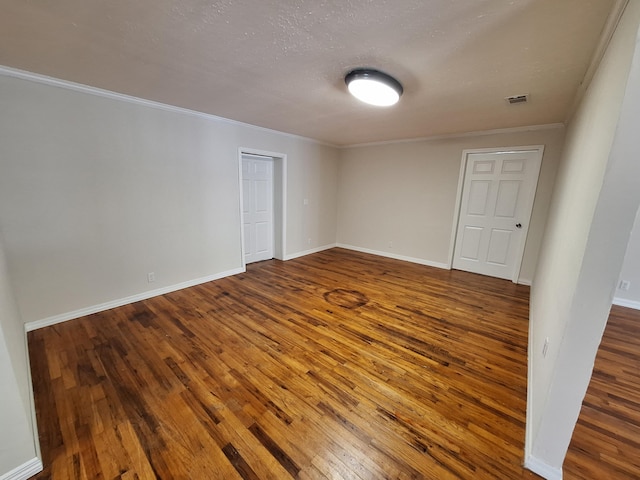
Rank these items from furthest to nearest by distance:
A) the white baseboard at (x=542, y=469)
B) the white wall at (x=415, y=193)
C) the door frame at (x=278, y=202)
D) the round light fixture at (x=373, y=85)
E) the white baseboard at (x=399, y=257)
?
the white baseboard at (x=399, y=257) → the door frame at (x=278, y=202) → the white wall at (x=415, y=193) → the round light fixture at (x=373, y=85) → the white baseboard at (x=542, y=469)

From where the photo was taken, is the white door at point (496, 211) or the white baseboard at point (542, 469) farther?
the white door at point (496, 211)

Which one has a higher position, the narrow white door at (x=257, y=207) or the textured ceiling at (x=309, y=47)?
the textured ceiling at (x=309, y=47)

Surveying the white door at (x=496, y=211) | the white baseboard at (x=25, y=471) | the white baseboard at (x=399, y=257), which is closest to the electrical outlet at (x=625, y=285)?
the white door at (x=496, y=211)

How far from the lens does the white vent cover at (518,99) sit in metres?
2.40

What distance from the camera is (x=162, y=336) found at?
239 cm

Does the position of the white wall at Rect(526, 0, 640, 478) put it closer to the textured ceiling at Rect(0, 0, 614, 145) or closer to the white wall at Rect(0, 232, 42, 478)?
the textured ceiling at Rect(0, 0, 614, 145)

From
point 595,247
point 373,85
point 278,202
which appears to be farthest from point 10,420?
point 278,202

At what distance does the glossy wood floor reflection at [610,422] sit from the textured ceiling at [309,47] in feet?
7.65

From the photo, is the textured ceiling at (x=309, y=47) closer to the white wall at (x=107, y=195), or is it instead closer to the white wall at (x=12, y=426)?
the white wall at (x=107, y=195)

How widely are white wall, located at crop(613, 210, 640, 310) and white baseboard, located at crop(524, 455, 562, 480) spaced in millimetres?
3299

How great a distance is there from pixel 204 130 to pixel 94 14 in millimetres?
2013

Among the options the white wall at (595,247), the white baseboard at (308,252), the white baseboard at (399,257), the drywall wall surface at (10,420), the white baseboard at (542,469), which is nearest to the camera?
the white wall at (595,247)

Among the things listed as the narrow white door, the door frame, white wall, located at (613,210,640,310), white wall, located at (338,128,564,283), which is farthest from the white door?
the narrow white door

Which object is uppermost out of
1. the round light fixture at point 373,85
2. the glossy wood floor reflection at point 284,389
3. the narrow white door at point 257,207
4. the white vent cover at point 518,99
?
the white vent cover at point 518,99
